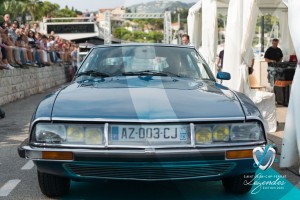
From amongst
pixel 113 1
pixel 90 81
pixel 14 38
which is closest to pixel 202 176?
pixel 90 81

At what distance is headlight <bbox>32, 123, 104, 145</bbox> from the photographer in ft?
13.3

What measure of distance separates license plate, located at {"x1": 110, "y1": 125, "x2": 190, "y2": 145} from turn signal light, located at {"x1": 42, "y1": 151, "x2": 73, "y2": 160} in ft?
1.19

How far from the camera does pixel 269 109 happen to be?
352 inches

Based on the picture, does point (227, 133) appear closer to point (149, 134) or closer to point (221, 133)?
point (221, 133)

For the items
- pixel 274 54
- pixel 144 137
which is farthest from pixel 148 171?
pixel 274 54

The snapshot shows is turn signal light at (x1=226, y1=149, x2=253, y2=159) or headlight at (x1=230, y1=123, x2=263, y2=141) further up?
headlight at (x1=230, y1=123, x2=263, y2=141)

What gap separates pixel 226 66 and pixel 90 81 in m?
4.99

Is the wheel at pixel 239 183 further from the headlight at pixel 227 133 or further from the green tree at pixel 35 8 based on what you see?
the green tree at pixel 35 8

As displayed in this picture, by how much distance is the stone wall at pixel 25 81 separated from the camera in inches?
588

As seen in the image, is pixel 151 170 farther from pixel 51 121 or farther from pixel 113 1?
pixel 113 1

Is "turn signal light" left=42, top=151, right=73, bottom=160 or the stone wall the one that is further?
the stone wall

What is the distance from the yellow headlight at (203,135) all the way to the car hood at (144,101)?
3.9 inches

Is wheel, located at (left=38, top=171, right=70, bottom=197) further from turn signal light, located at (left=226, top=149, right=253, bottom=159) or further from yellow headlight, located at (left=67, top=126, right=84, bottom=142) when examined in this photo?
turn signal light, located at (left=226, top=149, right=253, bottom=159)

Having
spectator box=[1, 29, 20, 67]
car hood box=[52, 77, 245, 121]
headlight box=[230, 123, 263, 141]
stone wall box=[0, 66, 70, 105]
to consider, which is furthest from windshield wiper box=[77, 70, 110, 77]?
spectator box=[1, 29, 20, 67]
